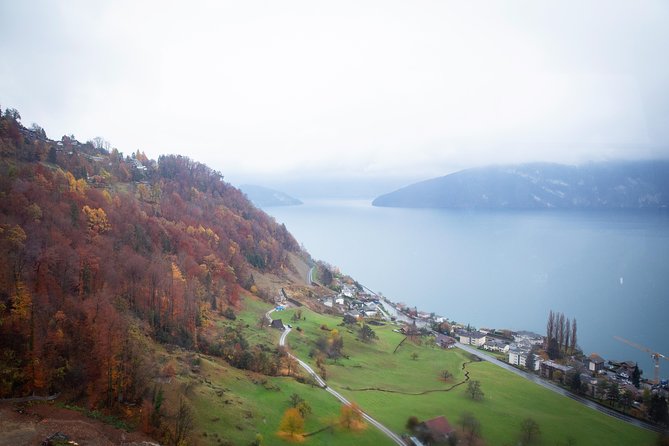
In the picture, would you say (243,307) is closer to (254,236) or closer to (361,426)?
(361,426)

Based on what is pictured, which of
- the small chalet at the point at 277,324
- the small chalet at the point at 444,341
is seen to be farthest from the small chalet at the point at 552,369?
the small chalet at the point at 277,324

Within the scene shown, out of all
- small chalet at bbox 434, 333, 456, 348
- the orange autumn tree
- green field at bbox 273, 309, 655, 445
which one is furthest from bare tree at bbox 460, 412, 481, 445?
small chalet at bbox 434, 333, 456, 348

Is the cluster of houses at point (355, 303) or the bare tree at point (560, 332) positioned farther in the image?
the cluster of houses at point (355, 303)

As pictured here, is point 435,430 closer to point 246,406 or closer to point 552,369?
point 246,406

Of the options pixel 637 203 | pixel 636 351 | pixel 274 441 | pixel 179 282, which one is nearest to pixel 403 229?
pixel 637 203

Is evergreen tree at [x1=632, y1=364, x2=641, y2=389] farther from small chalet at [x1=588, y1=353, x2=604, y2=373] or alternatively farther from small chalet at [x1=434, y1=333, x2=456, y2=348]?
small chalet at [x1=434, y1=333, x2=456, y2=348]

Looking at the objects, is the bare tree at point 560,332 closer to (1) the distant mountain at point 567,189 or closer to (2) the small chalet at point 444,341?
(2) the small chalet at point 444,341

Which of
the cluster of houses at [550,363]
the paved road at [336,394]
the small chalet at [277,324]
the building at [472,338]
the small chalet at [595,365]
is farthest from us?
the building at [472,338]
